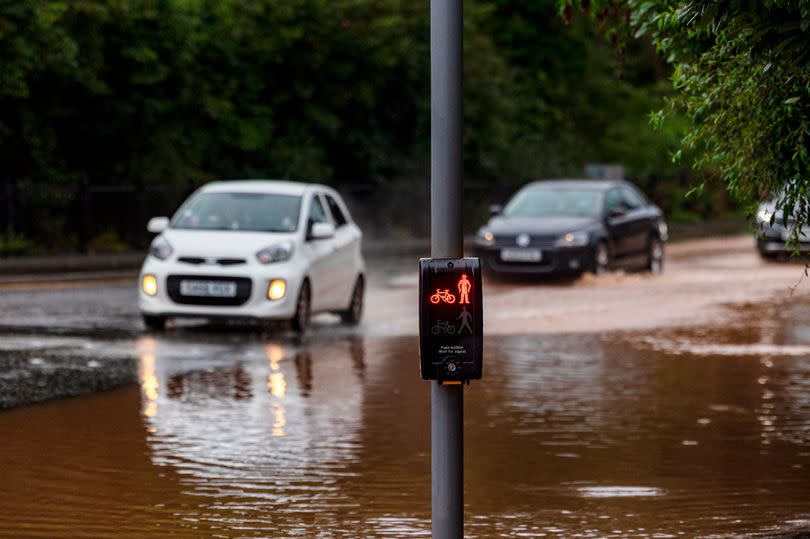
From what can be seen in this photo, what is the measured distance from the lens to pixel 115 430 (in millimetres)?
12281

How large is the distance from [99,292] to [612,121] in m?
31.7

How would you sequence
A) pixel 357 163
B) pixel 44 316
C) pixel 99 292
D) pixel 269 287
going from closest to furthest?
pixel 269 287 → pixel 44 316 → pixel 99 292 → pixel 357 163

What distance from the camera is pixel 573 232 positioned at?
2762 centimetres

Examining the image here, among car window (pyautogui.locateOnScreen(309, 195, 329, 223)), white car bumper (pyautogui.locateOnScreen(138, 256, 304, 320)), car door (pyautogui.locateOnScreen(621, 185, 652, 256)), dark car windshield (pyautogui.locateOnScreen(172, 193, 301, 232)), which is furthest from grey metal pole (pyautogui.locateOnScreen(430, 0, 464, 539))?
car door (pyautogui.locateOnScreen(621, 185, 652, 256))

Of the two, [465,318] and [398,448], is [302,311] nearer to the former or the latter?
[398,448]

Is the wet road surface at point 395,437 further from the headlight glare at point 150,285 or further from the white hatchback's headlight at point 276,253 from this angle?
the white hatchback's headlight at point 276,253

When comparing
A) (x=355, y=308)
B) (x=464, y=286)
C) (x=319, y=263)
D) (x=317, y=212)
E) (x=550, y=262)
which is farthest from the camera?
(x=550, y=262)

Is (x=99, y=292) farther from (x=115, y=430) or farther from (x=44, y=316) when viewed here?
(x=115, y=430)

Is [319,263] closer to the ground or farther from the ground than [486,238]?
farther from the ground

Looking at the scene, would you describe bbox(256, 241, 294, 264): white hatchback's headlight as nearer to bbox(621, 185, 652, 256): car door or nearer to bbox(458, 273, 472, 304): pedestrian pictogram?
bbox(621, 185, 652, 256): car door

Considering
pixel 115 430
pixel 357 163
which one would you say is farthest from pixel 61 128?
pixel 115 430

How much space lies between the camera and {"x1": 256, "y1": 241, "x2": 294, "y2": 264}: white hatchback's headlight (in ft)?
62.1

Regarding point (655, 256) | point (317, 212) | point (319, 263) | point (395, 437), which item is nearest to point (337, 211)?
point (317, 212)

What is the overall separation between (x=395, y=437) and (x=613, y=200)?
58.6ft
